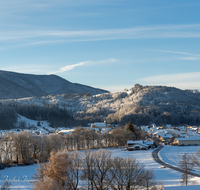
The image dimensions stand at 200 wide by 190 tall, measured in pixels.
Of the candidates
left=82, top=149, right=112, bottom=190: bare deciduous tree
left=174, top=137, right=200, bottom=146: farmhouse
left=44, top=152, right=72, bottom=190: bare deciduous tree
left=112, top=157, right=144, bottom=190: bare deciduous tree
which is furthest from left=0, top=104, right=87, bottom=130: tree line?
left=112, top=157, right=144, bottom=190: bare deciduous tree

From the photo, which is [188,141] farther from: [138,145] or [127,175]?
[127,175]

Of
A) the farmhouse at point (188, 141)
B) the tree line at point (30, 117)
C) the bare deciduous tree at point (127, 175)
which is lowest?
the farmhouse at point (188, 141)

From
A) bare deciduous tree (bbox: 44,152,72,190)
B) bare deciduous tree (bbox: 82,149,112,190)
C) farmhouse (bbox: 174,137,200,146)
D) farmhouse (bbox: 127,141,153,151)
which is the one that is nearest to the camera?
bare deciduous tree (bbox: 44,152,72,190)

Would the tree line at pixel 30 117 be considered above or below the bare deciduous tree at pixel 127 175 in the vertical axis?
above

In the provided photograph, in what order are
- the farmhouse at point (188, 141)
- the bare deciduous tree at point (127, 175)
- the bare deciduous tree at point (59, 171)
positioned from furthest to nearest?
1. the farmhouse at point (188, 141)
2. the bare deciduous tree at point (59, 171)
3. the bare deciduous tree at point (127, 175)

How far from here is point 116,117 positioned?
655ft

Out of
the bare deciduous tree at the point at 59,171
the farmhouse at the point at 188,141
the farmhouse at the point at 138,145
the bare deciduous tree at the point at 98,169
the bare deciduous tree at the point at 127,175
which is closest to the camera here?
the bare deciduous tree at the point at 127,175

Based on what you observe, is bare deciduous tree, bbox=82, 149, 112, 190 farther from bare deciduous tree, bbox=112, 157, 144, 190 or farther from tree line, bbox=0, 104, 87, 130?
tree line, bbox=0, 104, 87, 130

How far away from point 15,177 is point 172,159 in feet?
105

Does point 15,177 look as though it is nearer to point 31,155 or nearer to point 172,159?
point 31,155

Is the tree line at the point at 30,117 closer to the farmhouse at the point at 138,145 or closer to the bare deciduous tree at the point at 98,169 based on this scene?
the farmhouse at the point at 138,145

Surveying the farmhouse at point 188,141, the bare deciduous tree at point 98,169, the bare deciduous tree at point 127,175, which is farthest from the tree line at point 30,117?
the bare deciduous tree at point 127,175

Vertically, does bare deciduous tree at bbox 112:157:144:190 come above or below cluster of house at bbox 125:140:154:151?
above

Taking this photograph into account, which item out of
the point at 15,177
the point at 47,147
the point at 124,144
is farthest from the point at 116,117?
the point at 15,177
